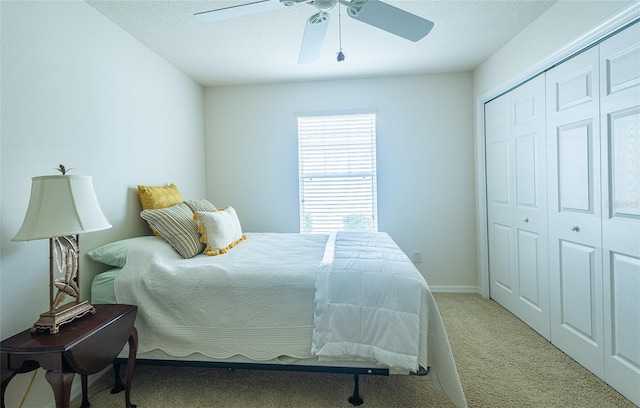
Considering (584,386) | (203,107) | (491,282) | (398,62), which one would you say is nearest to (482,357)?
(584,386)

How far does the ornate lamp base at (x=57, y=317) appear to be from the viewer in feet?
4.28

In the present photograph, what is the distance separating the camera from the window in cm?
345

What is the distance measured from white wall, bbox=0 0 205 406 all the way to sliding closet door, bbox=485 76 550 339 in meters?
3.23

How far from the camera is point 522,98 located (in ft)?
8.32

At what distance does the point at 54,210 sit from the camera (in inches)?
50.9

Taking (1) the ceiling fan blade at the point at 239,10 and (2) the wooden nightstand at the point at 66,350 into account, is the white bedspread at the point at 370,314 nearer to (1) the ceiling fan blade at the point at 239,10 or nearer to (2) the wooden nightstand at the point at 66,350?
(2) the wooden nightstand at the point at 66,350

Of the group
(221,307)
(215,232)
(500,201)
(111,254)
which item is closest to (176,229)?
(215,232)

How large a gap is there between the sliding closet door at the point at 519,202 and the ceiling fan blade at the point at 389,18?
4.56ft

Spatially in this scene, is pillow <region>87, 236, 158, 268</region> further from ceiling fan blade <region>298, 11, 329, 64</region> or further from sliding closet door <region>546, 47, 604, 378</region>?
sliding closet door <region>546, 47, 604, 378</region>

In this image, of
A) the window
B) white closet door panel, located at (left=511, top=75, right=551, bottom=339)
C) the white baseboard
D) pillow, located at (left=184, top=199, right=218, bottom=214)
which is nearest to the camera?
white closet door panel, located at (left=511, top=75, right=551, bottom=339)

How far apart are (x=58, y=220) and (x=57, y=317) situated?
440 mm

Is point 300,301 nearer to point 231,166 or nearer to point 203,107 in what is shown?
point 231,166

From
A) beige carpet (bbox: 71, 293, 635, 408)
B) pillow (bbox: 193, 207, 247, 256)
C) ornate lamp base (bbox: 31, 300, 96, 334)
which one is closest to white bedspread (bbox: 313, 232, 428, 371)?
beige carpet (bbox: 71, 293, 635, 408)

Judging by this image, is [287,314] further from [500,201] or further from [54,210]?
[500,201]
